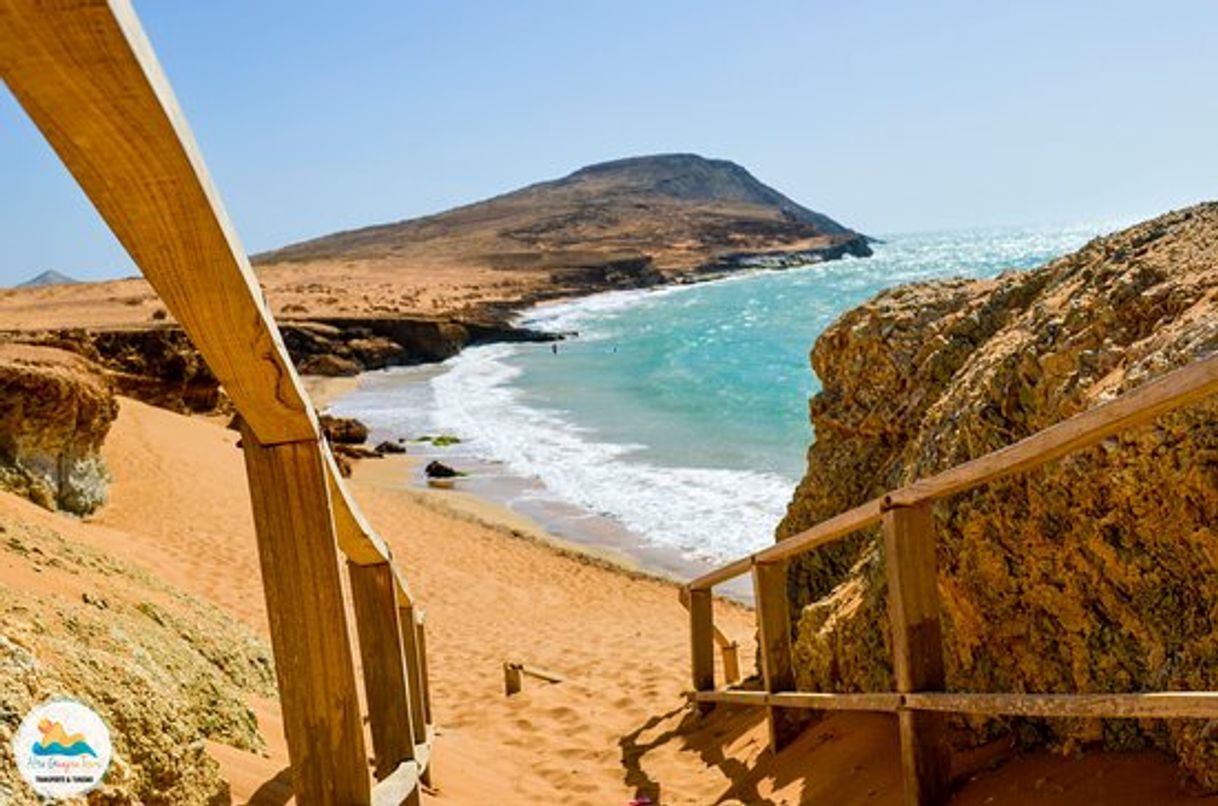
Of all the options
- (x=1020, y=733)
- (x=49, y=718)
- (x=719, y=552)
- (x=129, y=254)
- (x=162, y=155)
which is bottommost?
(x=719, y=552)

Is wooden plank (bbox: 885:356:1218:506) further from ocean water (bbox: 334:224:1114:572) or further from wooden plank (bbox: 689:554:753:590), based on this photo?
ocean water (bbox: 334:224:1114:572)

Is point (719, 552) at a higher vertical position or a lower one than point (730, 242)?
lower

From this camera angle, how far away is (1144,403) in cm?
240

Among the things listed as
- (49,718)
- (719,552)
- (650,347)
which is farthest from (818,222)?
(49,718)

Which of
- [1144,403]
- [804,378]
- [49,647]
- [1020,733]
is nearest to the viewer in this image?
[1144,403]

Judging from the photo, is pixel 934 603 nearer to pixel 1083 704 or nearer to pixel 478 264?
pixel 1083 704

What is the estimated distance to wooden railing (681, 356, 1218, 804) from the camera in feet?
7.77

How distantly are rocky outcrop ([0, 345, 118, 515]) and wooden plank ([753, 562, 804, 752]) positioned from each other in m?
6.52

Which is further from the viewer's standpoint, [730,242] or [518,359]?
[730,242]

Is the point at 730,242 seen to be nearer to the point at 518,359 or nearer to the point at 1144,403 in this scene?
the point at 518,359

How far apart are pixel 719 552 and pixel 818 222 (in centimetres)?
18959

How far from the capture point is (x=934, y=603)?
325cm

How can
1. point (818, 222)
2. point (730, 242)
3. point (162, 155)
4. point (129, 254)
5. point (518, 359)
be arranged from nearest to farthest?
1. point (162, 155)
2. point (129, 254)
3. point (518, 359)
4. point (730, 242)
5. point (818, 222)

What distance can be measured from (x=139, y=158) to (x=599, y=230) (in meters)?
127
